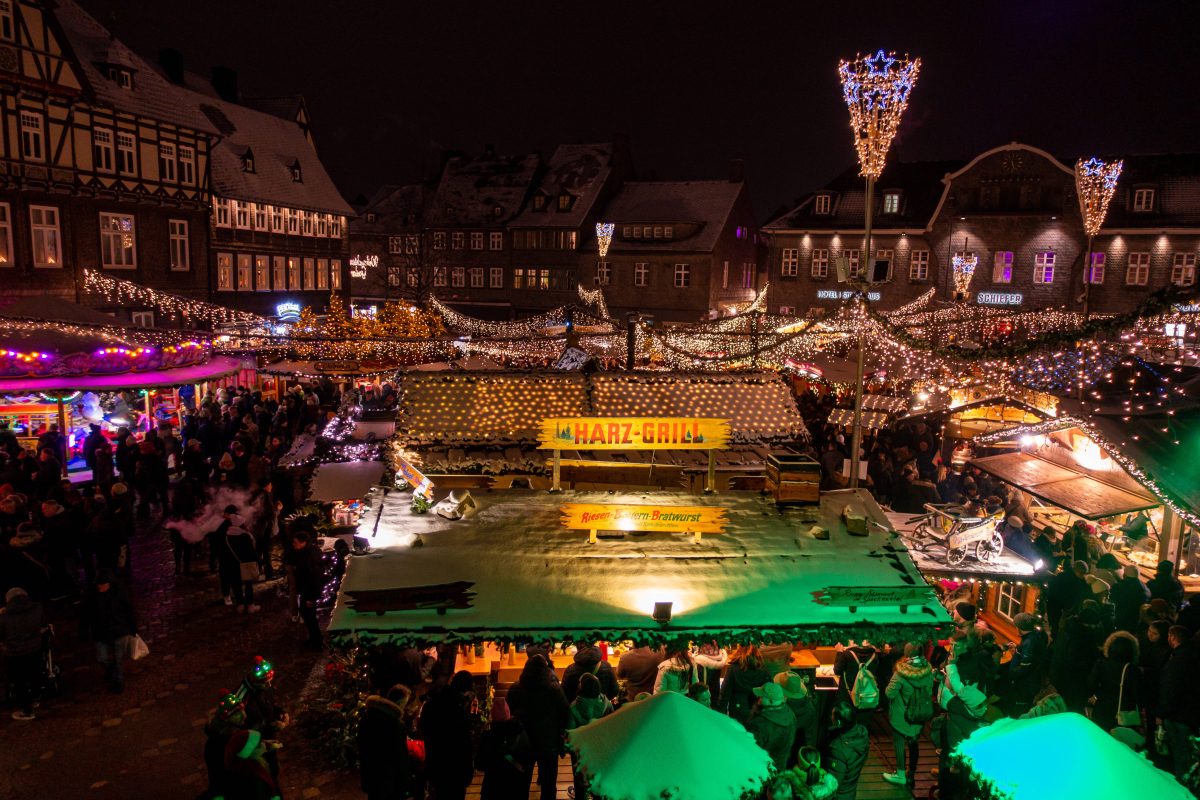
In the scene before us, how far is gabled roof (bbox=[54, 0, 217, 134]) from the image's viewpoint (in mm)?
24719

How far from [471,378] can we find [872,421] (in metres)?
Answer: 10.9

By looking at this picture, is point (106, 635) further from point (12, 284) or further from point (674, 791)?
point (12, 284)

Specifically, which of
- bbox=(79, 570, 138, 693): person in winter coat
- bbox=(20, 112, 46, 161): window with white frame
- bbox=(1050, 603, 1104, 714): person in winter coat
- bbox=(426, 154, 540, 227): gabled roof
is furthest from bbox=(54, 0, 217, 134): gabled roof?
bbox=(1050, 603, 1104, 714): person in winter coat

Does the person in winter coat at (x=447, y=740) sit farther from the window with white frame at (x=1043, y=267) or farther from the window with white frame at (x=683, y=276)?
the window with white frame at (x=683, y=276)

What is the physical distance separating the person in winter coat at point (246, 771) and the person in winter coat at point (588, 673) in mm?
2557

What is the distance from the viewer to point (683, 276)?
43.5 metres

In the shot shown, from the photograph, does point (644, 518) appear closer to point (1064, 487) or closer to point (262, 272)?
point (1064, 487)

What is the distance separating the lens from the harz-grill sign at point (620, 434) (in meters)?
8.50

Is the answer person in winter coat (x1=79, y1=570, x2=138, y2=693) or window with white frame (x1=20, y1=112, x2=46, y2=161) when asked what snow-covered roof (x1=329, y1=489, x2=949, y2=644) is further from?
window with white frame (x1=20, y1=112, x2=46, y2=161)

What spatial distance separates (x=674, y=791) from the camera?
4840 mm

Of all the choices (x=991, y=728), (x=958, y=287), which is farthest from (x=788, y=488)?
(x=958, y=287)

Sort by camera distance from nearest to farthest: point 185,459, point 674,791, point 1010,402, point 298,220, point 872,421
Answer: point 674,791 → point 1010,402 → point 185,459 → point 872,421 → point 298,220

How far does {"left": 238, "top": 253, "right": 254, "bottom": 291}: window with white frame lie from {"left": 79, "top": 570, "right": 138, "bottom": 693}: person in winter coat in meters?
25.7

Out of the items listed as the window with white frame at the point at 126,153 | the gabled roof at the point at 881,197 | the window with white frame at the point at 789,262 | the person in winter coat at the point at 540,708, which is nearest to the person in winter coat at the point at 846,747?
the person in winter coat at the point at 540,708
